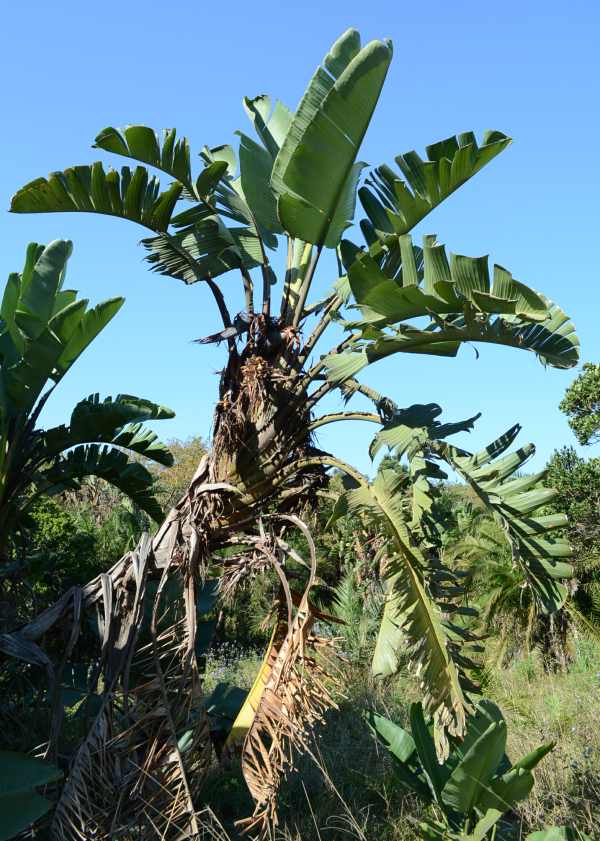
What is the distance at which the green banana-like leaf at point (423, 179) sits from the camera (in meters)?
4.72

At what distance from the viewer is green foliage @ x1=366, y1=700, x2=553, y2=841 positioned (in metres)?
4.48

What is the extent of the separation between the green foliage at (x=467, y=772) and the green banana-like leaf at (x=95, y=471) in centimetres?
431

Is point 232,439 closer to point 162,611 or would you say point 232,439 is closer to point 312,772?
point 162,611

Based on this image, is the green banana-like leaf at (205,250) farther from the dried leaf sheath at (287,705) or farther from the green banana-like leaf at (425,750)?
the green banana-like leaf at (425,750)

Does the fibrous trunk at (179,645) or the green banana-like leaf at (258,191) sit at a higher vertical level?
the green banana-like leaf at (258,191)

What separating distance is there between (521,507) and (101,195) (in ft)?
11.6

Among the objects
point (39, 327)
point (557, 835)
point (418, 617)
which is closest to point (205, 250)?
point (39, 327)

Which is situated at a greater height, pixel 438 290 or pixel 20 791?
pixel 438 290

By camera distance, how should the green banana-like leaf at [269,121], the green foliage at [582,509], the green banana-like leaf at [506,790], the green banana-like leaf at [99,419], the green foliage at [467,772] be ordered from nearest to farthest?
1. the green foliage at [467,772]
2. the green banana-like leaf at [506,790]
3. the green banana-like leaf at [269,121]
4. the green banana-like leaf at [99,419]
5. the green foliage at [582,509]

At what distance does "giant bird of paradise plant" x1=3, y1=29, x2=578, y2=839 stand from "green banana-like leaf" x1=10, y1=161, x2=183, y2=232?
0.01 metres

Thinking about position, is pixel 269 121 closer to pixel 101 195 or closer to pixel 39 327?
pixel 101 195

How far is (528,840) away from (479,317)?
3.13 meters

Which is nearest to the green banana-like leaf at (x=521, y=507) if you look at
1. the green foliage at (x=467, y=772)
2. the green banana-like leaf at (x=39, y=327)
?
the green foliage at (x=467, y=772)

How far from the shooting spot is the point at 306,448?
17.5 ft
